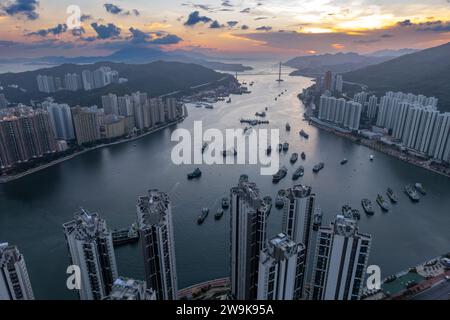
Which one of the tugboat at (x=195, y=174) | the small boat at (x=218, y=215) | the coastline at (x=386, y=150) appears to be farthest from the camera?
the coastline at (x=386, y=150)

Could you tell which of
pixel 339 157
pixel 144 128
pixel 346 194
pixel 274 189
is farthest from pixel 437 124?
pixel 144 128

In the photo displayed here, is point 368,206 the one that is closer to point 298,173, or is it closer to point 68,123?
point 298,173

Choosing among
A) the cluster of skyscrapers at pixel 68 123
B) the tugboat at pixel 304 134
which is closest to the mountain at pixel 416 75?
the tugboat at pixel 304 134

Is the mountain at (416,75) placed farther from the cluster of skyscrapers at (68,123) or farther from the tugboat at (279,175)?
the cluster of skyscrapers at (68,123)

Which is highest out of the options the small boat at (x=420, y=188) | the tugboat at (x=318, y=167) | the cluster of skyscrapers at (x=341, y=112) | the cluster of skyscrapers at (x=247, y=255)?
the cluster of skyscrapers at (x=247, y=255)

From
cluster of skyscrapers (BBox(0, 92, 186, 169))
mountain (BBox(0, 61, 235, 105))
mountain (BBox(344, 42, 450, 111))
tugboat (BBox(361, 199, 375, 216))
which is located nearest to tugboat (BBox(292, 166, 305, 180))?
tugboat (BBox(361, 199, 375, 216))
